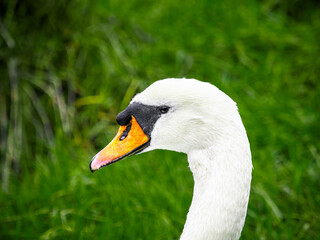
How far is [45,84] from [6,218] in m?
1.25

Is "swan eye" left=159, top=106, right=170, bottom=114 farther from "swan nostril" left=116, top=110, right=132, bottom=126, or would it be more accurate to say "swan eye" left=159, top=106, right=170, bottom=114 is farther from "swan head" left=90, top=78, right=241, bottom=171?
"swan nostril" left=116, top=110, right=132, bottom=126

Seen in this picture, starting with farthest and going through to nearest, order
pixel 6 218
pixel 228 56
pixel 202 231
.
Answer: pixel 228 56 < pixel 6 218 < pixel 202 231

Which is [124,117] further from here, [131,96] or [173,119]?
[131,96]

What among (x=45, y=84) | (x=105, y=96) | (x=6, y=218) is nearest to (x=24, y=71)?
(x=45, y=84)

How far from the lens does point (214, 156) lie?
162cm

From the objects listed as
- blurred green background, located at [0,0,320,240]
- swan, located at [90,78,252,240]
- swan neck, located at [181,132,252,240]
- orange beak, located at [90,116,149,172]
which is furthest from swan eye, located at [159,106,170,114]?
blurred green background, located at [0,0,320,240]

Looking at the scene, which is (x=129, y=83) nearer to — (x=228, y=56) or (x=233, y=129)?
(x=228, y=56)

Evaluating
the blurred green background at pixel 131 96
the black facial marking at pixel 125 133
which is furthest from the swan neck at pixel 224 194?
the blurred green background at pixel 131 96

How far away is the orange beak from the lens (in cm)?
175

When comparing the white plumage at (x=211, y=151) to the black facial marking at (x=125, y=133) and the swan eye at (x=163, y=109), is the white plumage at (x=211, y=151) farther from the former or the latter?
the black facial marking at (x=125, y=133)

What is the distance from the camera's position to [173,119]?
1713 mm

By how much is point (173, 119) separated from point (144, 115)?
12 cm

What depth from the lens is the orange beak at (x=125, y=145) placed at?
5.75ft

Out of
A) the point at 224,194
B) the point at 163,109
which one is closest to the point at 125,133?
the point at 163,109
